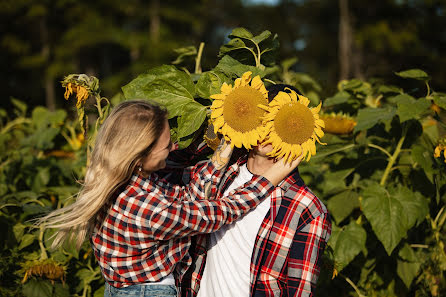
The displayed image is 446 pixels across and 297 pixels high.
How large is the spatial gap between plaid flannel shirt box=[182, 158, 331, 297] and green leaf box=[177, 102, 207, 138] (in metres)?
0.33

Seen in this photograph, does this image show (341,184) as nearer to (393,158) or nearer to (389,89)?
(393,158)

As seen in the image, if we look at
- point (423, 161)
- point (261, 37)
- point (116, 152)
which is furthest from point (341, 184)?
point (116, 152)

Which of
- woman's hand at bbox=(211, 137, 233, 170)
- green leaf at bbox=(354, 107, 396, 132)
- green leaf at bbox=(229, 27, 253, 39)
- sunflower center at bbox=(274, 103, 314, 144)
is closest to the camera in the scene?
sunflower center at bbox=(274, 103, 314, 144)

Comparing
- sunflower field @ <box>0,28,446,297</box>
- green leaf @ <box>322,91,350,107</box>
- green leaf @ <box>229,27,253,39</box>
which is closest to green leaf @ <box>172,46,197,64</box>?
sunflower field @ <box>0,28,446,297</box>

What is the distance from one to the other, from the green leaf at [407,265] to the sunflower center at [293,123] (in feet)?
3.88

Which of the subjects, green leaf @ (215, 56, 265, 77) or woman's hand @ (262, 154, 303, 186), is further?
green leaf @ (215, 56, 265, 77)

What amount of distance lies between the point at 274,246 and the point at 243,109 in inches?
16.3

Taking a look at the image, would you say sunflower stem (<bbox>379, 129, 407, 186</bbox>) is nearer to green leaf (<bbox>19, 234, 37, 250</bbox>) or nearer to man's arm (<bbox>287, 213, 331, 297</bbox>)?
man's arm (<bbox>287, 213, 331, 297</bbox>)

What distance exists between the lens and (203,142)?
177 centimetres

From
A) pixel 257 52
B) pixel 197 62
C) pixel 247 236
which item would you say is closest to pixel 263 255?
pixel 247 236

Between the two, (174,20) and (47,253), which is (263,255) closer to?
(47,253)

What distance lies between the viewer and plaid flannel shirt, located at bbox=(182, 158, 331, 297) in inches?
58.9

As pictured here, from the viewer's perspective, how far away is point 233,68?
5.89 ft

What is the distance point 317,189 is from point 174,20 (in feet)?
49.6
